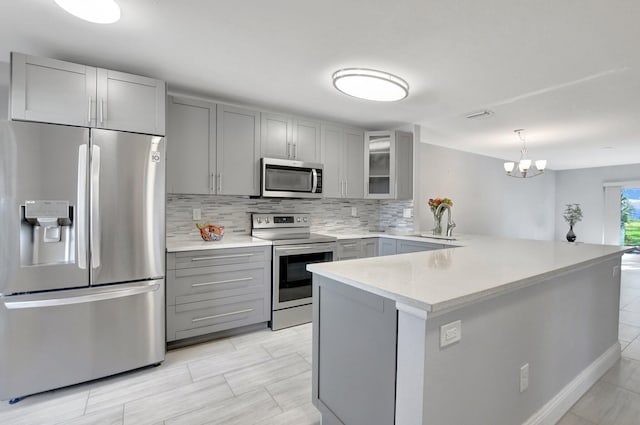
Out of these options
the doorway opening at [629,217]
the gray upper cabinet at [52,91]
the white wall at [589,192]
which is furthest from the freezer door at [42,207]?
the doorway opening at [629,217]

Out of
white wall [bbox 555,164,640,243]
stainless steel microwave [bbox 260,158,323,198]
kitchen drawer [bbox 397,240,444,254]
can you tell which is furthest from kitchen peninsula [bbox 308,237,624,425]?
white wall [bbox 555,164,640,243]

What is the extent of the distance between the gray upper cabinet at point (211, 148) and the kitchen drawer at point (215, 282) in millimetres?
749

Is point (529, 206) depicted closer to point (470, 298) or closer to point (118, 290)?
point (470, 298)

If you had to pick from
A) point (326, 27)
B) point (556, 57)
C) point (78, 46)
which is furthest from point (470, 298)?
point (78, 46)

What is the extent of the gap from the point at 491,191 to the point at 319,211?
427 centimetres

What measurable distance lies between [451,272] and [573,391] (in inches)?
51.8

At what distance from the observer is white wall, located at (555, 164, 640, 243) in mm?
7119

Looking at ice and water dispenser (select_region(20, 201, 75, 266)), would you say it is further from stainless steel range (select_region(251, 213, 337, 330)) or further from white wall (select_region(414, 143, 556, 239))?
white wall (select_region(414, 143, 556, 239))

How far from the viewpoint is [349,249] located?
139 inches

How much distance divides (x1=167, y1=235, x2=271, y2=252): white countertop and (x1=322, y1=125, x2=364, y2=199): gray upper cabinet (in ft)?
3.59

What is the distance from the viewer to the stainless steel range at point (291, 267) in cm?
301

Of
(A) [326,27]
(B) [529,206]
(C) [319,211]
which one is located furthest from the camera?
(B) [529,206]

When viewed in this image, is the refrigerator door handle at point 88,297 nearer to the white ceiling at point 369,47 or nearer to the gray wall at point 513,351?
the white ceiling at point 369,47

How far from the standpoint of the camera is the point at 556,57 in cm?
211
